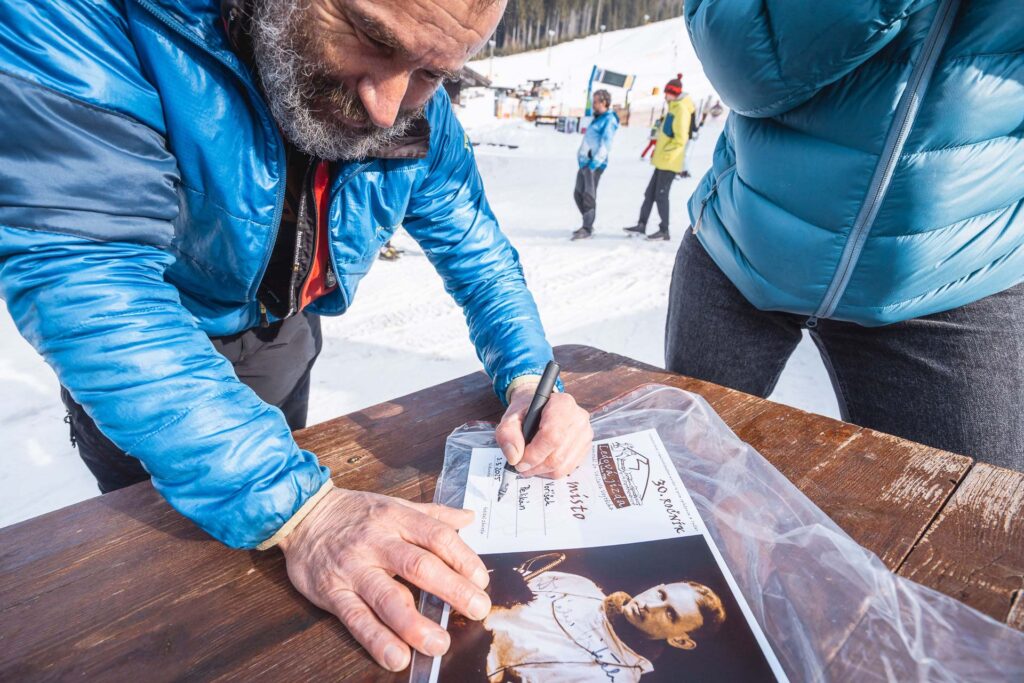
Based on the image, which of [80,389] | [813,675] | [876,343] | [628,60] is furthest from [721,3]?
[628,60]

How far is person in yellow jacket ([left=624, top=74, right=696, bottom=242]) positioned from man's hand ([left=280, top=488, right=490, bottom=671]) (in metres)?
5.92

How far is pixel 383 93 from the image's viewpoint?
0.84 metres

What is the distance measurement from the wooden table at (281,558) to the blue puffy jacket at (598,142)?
242 inches

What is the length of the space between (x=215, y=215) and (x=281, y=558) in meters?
0.53

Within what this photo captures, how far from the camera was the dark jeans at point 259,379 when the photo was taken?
114cm

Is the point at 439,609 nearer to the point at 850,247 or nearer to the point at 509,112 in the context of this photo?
the point at 850,247

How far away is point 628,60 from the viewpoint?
3612 cm

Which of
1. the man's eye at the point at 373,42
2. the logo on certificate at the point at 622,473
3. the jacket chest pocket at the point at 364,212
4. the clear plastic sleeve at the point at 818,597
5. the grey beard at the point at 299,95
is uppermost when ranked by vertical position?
the man's eye at the point at 373,42

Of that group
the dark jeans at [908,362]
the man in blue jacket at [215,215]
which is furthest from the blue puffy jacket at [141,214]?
the dark jeans at [908,362]

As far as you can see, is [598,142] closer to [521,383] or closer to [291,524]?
[521,383]

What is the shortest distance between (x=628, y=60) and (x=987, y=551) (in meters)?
41.0

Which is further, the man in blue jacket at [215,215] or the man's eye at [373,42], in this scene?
the man's eye at [373,42]

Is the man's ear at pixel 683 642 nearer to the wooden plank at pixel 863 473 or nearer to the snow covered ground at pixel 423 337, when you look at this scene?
the wooden plank at pixel 863 473

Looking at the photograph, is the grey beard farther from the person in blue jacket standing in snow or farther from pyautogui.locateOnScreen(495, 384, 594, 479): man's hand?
the person in blue jacket standing in snow
